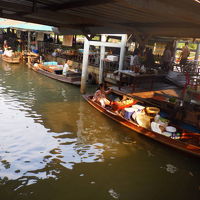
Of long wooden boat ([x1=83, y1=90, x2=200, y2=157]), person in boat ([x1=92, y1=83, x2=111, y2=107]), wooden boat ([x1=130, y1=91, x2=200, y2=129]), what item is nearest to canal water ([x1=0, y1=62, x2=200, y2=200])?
long wooden boat ([x1=83, y1=90, x2=200, y2=157])

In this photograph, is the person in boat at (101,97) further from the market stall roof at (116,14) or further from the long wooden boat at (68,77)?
the long wooden boat at (68,77)

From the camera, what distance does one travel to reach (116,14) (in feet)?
17.7

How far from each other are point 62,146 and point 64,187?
2.03m

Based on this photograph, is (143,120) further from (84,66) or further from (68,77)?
(68,77)

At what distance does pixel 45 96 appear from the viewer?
12.7 m

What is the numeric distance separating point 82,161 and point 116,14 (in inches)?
170

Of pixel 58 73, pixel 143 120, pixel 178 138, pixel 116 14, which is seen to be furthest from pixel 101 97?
pixel 58 73

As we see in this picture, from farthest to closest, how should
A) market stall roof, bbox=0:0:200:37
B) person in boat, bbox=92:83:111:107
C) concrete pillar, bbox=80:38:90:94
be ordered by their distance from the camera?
1. concrete pillar, bbox=80:38:90:94
2. person in boat, bbox=92:83:111:107
3. market stall roof, bbox=0:0:200:37

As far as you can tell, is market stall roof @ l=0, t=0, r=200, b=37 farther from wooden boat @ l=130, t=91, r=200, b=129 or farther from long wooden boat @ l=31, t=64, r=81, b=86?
long wooden boat @ l=31, t=64, r=81, b=86

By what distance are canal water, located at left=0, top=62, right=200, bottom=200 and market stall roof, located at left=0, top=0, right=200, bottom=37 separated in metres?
3.91

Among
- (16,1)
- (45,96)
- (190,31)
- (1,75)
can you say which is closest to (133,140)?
(190,31)

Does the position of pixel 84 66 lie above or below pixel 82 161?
above

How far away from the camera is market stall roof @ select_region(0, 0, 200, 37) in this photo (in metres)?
3.83

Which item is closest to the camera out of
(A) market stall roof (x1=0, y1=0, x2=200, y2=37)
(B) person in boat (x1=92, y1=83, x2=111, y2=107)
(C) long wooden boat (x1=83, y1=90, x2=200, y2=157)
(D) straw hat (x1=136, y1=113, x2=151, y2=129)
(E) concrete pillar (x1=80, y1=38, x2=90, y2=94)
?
(A) market stall roof (x1=0, y1=0, x2=200, y2=37)
